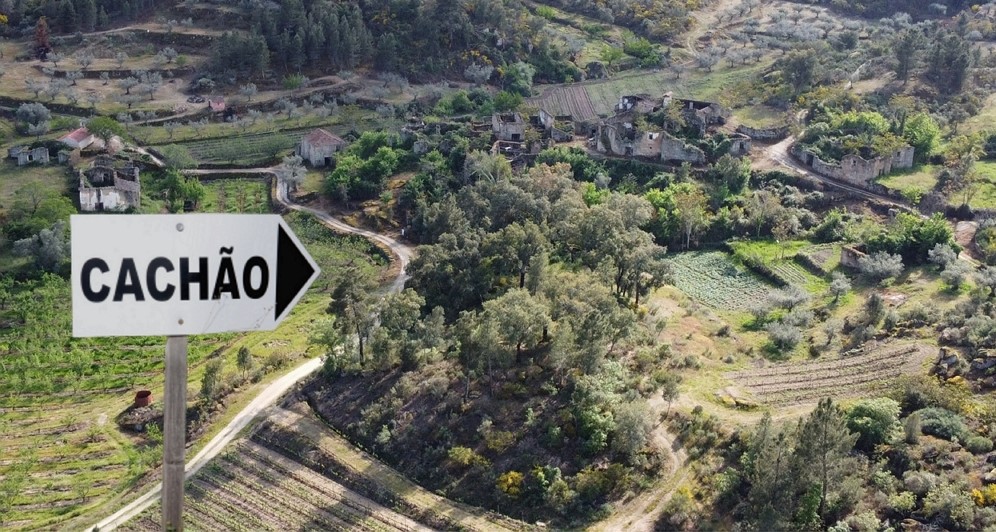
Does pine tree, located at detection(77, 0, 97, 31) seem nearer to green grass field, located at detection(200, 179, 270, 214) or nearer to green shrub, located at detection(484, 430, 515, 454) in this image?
green grass field, located at detection(200, 179, 270, 214)

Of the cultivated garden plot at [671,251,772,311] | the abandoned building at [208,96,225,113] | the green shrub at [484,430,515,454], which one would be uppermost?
the abandoned building at [208,96,225,113]

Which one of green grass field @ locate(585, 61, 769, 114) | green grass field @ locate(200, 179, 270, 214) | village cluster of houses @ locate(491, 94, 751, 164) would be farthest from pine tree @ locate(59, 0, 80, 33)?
green grass field @ locate(585, 61, 769, 114)

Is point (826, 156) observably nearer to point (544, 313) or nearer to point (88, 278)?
point (544, 313)

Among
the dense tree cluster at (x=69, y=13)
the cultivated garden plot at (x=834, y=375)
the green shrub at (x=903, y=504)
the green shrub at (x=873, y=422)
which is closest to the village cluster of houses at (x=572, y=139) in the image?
the dense tree cluster at (x=69, y=13)

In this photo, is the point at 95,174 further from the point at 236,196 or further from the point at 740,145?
the point at 740,145

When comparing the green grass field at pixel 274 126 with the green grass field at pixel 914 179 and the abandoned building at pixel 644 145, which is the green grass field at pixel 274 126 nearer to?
the abandoned building at pixel 644 145

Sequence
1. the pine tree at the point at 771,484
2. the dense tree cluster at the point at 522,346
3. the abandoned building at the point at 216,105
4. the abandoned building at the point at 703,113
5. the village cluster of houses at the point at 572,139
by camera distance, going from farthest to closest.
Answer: the abandoned building at the point at 216,105 < the abandoned building at the point at 703,113 < the village cluster of houses at the point at 572,139 < the dense tree cluster at the point at 522,346 < the pine tree at the point at 771,484

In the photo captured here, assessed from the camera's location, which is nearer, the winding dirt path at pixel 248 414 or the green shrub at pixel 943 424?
the green shrub at pixel 943 424

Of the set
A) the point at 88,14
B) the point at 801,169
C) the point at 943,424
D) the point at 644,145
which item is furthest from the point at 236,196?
the point at 943,424
